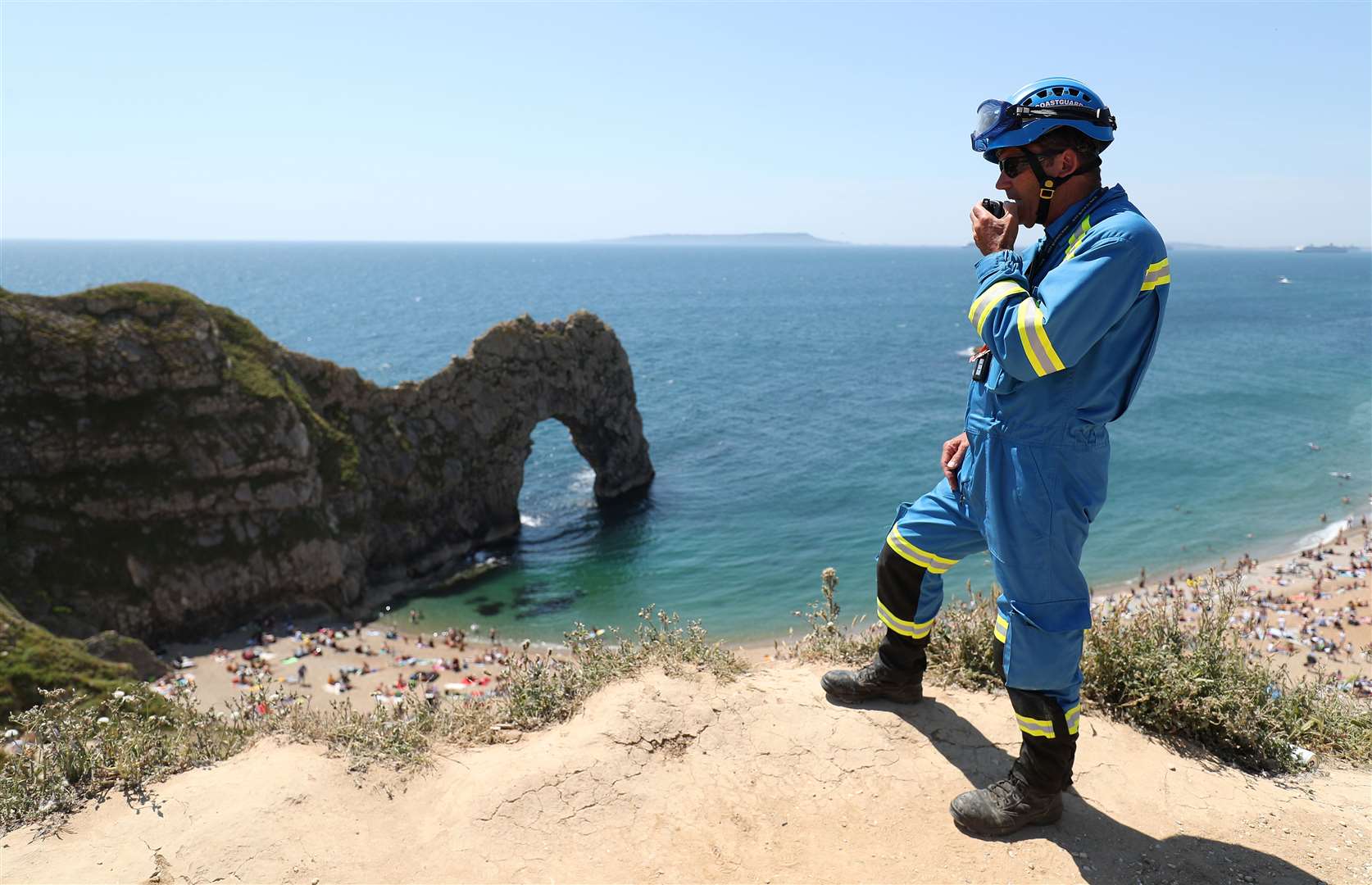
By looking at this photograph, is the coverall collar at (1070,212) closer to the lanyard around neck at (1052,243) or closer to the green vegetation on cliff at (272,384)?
the lanyard around neck at (1052,243)

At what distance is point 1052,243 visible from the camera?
A: 14.5 ft

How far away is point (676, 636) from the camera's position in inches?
276

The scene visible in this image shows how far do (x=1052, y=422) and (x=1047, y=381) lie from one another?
210 millimetres

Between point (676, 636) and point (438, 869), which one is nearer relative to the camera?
point (438, 869)

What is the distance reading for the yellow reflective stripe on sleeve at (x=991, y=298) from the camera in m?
4.16

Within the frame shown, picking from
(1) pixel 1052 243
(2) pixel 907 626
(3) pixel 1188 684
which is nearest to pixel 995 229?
(1) pixel 1052 243

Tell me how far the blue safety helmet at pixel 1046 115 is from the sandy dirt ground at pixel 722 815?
12.3 feet

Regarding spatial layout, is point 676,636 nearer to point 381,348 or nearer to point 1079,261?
point 1079,261

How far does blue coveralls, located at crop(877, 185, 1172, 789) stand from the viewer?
3.89 m

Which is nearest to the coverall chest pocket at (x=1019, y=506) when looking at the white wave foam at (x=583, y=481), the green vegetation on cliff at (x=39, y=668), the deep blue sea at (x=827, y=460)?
the green vegetation on cliff at (x=39, y=668)

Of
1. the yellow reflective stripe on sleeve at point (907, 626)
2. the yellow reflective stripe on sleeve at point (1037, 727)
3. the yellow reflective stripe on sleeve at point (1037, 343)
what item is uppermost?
the yellow reflective stripe on sleeve at point (1037, 343)

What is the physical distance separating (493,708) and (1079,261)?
5.07 meters

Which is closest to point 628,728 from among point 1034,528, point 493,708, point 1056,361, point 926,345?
point 493,708

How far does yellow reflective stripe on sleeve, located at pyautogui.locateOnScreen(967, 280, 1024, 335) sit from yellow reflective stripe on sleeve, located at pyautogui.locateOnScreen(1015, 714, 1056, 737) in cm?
218
